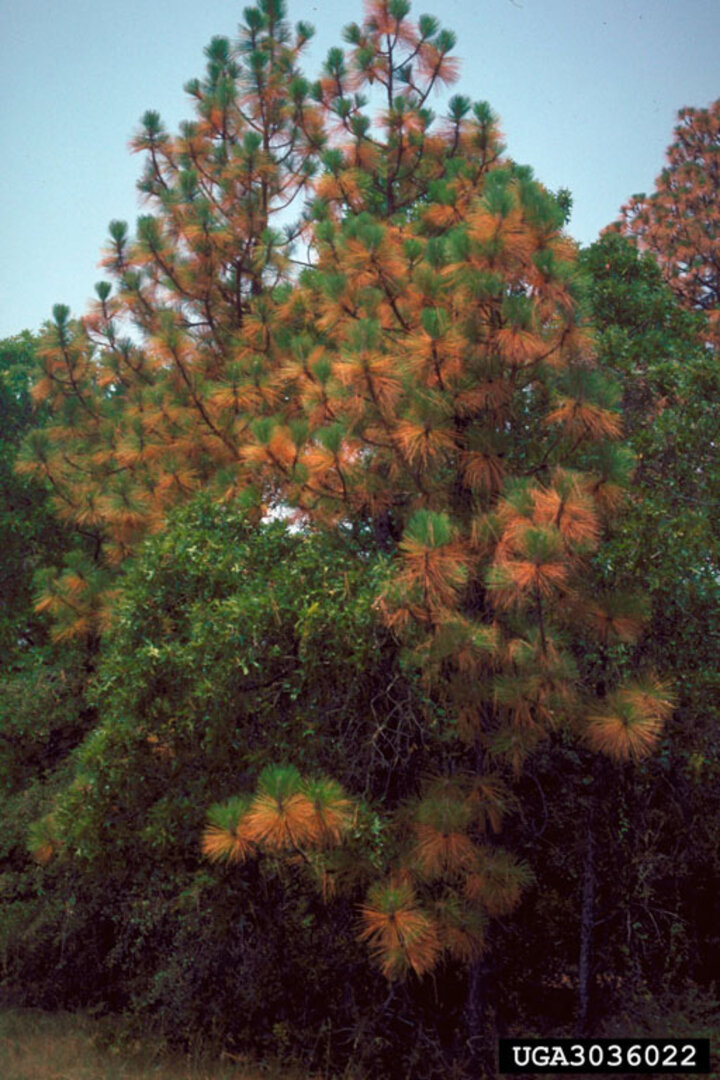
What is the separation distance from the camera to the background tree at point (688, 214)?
15086 millimetres

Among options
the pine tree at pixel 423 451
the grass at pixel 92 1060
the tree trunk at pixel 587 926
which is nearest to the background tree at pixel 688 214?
the pine tree at pixel 423 451

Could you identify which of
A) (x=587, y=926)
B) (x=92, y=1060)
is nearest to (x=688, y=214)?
(x=587, y=926)

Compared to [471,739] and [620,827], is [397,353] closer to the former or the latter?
[471,739]

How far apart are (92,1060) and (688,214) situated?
45.9 ft

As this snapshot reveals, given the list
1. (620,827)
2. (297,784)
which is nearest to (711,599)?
(620,827)

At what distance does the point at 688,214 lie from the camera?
15.5m

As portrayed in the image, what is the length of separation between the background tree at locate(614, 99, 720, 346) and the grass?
11.5 metres

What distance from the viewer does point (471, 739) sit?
20.4 ft

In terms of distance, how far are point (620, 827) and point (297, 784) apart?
10.9ft

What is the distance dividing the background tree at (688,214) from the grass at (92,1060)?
11.5 metres

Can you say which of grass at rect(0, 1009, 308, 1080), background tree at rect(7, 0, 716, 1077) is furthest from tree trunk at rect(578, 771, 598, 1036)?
grass at rect(0, 1009, 308, 1080)

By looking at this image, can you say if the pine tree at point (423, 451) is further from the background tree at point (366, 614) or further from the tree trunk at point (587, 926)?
the tree trunk at point (587, 926)

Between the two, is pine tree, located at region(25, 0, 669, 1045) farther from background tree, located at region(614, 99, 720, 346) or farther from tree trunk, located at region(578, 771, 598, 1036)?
background tree, located at region(614, 99, 720, 346)

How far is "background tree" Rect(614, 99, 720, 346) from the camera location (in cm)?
1509
